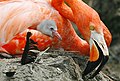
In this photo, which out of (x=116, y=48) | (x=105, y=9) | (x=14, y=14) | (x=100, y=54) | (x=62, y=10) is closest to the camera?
(x=100, y=54)

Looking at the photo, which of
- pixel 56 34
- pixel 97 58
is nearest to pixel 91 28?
pixel 56 34

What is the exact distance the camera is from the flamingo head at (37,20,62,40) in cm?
532

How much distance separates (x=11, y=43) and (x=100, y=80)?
3.34 ft

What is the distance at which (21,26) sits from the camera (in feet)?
17.3

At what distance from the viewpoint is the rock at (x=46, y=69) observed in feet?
14.9

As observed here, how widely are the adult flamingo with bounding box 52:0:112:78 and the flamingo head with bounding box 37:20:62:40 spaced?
285 millimetres

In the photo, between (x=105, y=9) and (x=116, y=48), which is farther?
(x=105, y=9)

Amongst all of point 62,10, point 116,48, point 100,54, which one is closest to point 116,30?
point 116,48

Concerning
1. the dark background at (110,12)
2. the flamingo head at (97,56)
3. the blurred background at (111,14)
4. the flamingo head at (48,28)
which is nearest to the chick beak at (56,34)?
the flamingo head at (48,28)

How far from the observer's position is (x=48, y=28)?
5305 mm

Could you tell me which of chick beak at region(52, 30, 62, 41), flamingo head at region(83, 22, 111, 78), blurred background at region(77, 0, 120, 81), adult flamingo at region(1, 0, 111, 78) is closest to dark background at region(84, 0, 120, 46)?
blurred background at region(77, 0, 120, 81)

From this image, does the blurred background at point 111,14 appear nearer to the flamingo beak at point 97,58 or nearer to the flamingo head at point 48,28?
the flamingo head at point 48,28

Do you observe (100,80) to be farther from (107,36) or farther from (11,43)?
(11,43)

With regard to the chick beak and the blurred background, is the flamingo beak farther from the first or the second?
the blurred background
